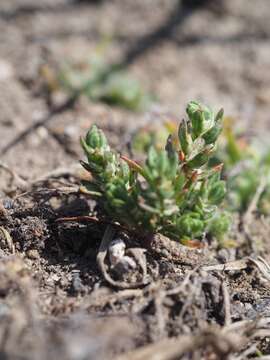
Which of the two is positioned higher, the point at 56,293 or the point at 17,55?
the point at 17,55

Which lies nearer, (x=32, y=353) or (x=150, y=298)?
(x=32, y=353)

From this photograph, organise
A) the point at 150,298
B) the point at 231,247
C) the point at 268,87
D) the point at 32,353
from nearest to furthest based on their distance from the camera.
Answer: the point at 32,353, the point at 150,298, the point at 231,247, the point at 268,87

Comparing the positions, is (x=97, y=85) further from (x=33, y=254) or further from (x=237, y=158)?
(x=33, y=254)

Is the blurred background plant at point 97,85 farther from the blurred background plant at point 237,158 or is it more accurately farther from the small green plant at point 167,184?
the small green plant at point 167,184

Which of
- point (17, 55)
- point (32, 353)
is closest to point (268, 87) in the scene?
point (17, 55)

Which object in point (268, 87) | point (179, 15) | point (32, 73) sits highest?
point (179, 15)

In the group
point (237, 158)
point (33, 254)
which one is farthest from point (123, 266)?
point (237, 158)

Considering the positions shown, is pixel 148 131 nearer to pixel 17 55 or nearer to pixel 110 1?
pixel 17 55
